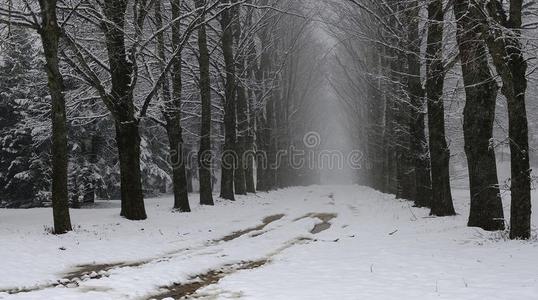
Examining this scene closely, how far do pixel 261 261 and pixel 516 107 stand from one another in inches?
222

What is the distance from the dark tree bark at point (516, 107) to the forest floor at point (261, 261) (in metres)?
0.59

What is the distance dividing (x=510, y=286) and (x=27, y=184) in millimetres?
23394

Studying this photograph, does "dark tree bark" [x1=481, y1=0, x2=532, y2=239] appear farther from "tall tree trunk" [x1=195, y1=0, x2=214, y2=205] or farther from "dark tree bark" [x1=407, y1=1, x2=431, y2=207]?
"tall tree trunk" [x1=195, y1=0, x2=214, y2=205]

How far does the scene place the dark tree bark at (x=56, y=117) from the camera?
10.9 metres

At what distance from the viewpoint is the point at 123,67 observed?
14117mm

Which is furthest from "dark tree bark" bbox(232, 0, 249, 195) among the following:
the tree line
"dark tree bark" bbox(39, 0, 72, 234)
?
"dark tree bark" bbox(39, 0, 72, 234)

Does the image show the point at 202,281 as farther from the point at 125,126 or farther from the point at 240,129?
the point at 240,129

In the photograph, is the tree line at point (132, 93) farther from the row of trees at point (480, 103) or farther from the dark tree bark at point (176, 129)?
the row of trees at point (480, 103)

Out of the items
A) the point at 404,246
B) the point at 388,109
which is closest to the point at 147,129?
the point at 388,109

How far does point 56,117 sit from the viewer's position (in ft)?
36.6

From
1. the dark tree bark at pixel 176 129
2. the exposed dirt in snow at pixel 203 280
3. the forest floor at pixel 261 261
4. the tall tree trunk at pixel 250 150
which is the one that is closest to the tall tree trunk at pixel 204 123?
the dark tree bark at pixel 176 129

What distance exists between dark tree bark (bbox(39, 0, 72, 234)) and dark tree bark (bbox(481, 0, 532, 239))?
927cm

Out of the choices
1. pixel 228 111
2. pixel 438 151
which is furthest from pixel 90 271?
pixel 228 111

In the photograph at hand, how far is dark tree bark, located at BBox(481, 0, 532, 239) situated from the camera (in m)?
8.91
